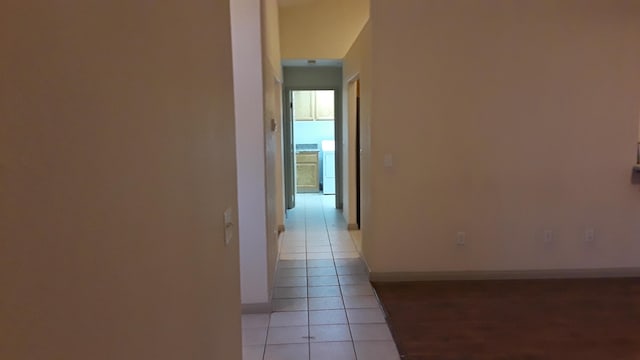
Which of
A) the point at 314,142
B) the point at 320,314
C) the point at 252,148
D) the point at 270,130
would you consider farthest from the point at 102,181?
the point at 314,142

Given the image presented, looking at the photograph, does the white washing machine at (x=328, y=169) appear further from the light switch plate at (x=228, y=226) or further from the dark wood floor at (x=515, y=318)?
the light switch plate at (x=228, y=226)

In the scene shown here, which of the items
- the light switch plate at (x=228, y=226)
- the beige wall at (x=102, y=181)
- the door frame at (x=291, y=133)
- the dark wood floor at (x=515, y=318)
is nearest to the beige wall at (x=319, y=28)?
the door frame at (x=291, y=133)

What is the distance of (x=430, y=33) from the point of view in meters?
4.12

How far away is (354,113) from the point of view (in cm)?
636

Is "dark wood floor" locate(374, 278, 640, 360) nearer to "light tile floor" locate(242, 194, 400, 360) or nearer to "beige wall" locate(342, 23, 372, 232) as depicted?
"light tile floor" locate(242, 194, 400, 360)

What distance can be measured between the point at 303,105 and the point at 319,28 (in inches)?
127

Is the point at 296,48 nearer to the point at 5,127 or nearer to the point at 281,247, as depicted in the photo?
the point at 281,247

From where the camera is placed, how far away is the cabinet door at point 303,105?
9.66m

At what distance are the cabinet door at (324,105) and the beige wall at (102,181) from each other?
836cm

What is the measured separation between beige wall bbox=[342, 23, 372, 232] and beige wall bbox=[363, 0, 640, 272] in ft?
1.06

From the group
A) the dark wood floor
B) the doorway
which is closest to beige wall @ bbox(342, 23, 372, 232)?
the dark wood floor

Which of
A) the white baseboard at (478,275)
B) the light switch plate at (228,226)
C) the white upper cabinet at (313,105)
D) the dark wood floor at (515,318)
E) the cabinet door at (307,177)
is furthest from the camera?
the cabinet door at (307,177)

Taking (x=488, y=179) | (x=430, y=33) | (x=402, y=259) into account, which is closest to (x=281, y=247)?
(x=402, y=259)

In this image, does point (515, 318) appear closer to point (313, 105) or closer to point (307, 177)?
point (307, 177)
